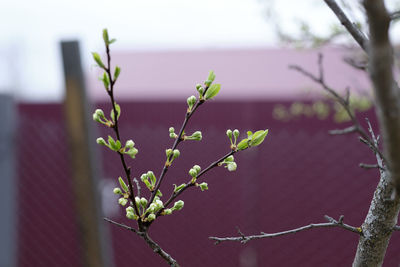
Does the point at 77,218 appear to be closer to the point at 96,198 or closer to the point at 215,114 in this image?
the point at 96,198

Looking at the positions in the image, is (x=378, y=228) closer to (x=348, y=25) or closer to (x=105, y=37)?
(x=348, y=25)

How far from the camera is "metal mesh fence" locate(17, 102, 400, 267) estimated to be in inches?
86.1

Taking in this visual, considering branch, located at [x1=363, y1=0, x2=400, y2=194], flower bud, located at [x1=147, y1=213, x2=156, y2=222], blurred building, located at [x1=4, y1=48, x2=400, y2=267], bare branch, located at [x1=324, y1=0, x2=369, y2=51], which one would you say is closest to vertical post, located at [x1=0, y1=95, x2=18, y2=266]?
blurred building, located at [x1=4, y1=48, x2=400, y2=267]

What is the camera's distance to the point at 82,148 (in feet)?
3.49

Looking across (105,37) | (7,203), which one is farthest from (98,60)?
(7,203)

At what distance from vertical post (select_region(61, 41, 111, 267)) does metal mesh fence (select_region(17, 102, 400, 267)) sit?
1052mm

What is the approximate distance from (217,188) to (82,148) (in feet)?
4.22

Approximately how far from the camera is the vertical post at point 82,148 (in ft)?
3.49

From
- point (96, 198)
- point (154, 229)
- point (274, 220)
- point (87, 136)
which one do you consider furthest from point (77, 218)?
point (274, 220)

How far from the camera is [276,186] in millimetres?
2270

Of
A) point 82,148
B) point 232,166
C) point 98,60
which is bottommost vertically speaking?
point 82,148

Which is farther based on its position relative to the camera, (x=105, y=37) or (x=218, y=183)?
(x=218, y=183)

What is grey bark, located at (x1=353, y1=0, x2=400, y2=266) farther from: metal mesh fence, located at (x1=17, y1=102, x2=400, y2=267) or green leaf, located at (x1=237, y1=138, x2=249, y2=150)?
metal mesh fence, located at (x1=17, y1=102, x2=400, y2=267)

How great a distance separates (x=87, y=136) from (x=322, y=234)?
1412mm
